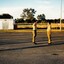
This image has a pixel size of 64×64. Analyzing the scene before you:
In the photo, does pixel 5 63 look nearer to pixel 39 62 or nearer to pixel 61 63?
pixel 39 62

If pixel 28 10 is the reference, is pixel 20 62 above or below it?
below

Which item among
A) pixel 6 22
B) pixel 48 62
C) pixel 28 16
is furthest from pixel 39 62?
pixel 28 16

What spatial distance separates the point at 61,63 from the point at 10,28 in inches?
1432

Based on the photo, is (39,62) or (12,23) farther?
(12,23)

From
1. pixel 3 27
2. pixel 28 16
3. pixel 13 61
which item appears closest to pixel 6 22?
pixel 3 27

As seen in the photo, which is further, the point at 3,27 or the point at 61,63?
the point at 3,27

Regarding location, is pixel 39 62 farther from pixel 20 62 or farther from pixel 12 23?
pixel 12 23

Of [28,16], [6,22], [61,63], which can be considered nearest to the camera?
[61,63]

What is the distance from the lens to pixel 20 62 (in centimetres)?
1152

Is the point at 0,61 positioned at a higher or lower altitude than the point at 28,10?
lower

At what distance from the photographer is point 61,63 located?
36.7 ft

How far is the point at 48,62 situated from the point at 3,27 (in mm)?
36304

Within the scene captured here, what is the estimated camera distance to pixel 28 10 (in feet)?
493

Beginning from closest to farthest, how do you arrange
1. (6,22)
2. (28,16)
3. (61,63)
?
(61,63) → (6,22) → (28,16)
